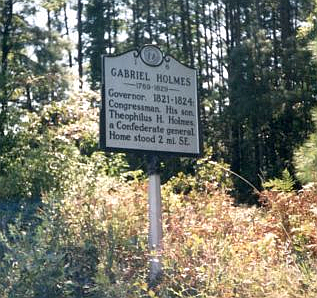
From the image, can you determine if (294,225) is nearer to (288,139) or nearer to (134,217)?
(134,217)

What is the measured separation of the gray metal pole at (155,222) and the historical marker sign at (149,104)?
0.82 ft

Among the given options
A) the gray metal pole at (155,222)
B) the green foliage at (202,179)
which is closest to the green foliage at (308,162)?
the gray metal pole at (155,222)

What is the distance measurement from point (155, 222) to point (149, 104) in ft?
4.70

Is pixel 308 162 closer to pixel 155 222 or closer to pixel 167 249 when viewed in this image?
pixel 155 222

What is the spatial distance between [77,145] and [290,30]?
829 inches

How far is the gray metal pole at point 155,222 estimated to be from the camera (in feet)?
25.2

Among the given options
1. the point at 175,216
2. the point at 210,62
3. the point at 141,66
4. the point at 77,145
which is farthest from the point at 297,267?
the point at 210,62

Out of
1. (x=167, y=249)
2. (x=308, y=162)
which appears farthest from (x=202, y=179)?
(x=167, y=249)

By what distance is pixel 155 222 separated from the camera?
27.0 feet

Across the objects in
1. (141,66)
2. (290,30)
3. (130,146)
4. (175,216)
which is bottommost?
(175,216)

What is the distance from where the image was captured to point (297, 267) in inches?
296

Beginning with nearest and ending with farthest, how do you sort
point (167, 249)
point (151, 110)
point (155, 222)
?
point (167, 249) < point (155, 222) < point (151, 110)

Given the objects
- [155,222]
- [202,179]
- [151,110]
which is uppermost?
[151,110]

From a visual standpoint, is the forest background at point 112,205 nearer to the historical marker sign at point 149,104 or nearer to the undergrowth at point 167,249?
the undergrowth at point 167,249
